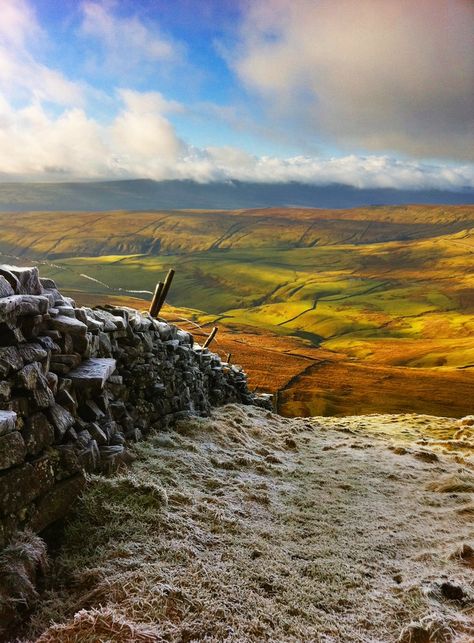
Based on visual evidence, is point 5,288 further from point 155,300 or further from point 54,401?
point 155,300

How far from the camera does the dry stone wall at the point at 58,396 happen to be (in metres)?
5.51

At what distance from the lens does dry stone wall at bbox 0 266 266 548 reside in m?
5.51

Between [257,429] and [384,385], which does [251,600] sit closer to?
[257,429]

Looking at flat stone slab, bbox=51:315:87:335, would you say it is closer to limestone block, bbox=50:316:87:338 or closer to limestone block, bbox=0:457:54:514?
limestone block, bbox=50:316:87:338

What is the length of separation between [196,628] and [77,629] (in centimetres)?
122

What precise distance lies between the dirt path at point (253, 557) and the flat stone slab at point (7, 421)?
5.87ft

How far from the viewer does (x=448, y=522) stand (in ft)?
29.5

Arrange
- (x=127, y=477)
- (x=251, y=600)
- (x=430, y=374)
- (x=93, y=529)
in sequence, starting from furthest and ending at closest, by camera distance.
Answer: (x=430, y=374)
(x=127, y=477)
(x=93, y=529)
(x=251, y=600)

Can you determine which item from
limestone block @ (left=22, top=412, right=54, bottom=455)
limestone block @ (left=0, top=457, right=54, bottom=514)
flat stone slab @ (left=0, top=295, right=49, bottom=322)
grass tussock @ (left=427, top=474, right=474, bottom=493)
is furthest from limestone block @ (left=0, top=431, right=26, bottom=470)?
grass tussock @ (left=427, top=474, right=474, bottom=493)

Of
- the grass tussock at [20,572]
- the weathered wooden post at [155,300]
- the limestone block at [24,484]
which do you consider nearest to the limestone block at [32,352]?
the limestone block at [24,484]

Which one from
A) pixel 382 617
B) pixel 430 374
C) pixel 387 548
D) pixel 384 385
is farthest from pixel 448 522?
pixel 430 374

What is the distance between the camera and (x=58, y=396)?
6984mm

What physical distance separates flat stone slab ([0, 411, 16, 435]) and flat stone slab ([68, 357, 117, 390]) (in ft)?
6.64

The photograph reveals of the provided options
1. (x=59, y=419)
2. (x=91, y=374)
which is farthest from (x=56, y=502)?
(x=91, y=374)
